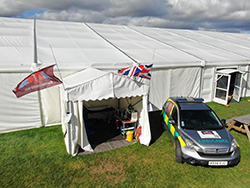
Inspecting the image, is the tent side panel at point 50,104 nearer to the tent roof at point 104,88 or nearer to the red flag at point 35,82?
the tent roof at point 104,88

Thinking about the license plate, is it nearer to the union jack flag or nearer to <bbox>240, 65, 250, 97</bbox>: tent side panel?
the union jack flag

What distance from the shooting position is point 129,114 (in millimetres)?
7465

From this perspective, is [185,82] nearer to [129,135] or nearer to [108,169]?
[129,135]

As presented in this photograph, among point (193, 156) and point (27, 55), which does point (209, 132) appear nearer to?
point (193, 156)

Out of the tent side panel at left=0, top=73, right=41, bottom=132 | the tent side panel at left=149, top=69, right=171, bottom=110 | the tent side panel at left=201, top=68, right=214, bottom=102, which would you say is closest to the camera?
the tent side panel at left=0, top=73, right=41, bottom=132

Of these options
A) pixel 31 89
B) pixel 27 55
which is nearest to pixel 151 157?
pixel 31 89

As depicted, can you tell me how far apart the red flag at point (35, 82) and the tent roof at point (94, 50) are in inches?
101

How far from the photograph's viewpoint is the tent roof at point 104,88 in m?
5.80

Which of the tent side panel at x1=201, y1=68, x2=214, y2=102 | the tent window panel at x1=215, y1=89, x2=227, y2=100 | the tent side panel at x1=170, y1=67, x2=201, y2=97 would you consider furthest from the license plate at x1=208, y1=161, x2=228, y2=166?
the tent window panel at x1=215, y1=89, x2=227, y2=100

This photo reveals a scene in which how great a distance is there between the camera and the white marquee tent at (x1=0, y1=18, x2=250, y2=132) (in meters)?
7.72

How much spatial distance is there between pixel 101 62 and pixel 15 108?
3958 mm

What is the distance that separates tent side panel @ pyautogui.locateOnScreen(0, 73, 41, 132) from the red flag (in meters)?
2.80

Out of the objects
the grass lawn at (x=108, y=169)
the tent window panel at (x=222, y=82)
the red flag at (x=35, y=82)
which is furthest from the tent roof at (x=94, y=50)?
the grass lawn at (x=108, y=169)

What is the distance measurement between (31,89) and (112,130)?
3.92 metres
